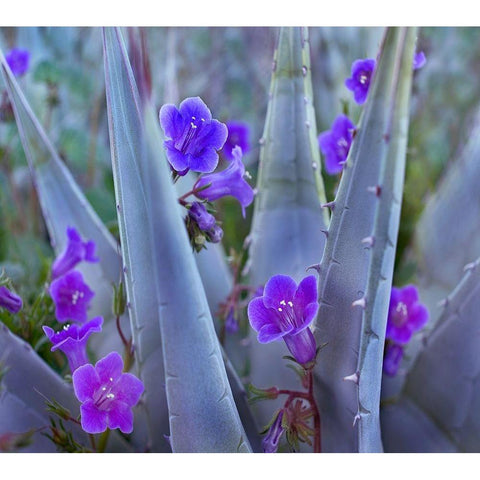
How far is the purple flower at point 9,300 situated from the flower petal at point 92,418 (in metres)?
0.13

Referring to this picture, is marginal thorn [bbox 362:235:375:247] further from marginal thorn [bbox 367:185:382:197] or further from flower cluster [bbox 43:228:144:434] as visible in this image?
flower cluster [bbox 43:228:144:434]

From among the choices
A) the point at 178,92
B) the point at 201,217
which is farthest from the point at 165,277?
the point at 178,92

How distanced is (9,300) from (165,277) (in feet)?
0.66

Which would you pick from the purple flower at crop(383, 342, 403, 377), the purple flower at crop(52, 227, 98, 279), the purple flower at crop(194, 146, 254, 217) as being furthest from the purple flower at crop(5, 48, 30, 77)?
the purple flower at crop(383, 342, 403, 377)

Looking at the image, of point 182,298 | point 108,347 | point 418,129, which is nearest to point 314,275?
point 182,298

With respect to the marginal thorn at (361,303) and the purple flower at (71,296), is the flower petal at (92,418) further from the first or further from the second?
the marginal thorn at (361,303)

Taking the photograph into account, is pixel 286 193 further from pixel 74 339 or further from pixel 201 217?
pixel 74 339

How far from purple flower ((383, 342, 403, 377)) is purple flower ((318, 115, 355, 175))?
0.20 meters

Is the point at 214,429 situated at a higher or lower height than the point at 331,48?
lower

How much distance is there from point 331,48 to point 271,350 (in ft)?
1.93

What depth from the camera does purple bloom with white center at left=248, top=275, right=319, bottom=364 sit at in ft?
1.76

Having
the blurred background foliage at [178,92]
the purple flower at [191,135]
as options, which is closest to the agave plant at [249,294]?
the purple flower at [191,135]

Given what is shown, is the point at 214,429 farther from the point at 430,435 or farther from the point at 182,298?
the point at 430,435

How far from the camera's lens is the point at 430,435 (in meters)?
0.67
